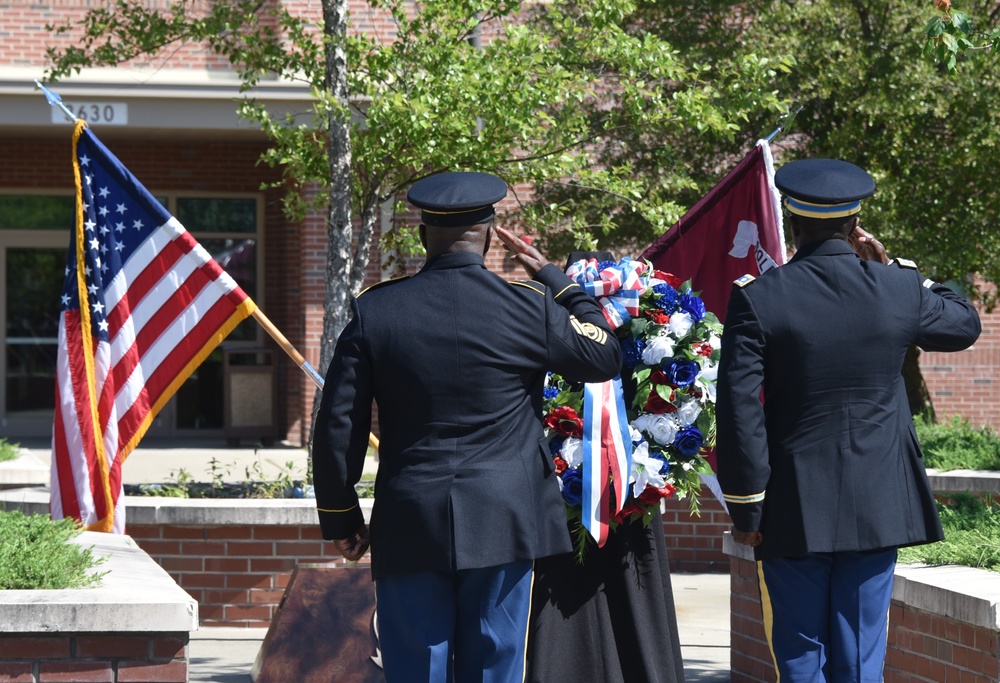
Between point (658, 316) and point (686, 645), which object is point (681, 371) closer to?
point (658, 316)

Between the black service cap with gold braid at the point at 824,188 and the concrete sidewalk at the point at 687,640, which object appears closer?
the black service cap with gold braid at the point at 824,188

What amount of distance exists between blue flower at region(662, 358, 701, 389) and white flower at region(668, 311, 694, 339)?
0.10 meters

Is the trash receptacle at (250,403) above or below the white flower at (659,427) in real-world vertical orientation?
below

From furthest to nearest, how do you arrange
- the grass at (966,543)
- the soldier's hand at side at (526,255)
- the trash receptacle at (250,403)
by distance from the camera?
the trash receptacle at (250,403)
the grass at (966,543)
the soldier's hand at side at (526,255)

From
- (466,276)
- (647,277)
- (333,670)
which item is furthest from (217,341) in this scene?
(466,276)

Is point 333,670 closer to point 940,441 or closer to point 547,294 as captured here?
point 547,294

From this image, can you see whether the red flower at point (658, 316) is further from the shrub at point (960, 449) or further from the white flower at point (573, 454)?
the shrub at point (960, 449)

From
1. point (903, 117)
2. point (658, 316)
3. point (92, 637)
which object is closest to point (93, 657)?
point (92, 637)

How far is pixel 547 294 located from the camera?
3.88 meters

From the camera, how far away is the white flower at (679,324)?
4824 millimetres

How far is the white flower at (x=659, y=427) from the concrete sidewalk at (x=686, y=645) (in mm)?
1772

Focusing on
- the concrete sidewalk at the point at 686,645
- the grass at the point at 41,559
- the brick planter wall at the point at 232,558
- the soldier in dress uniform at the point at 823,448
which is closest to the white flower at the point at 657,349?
the soldier in dress uniform at the point at 823,448

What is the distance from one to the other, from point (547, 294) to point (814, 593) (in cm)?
123

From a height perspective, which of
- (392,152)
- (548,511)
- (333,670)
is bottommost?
(333,670)
